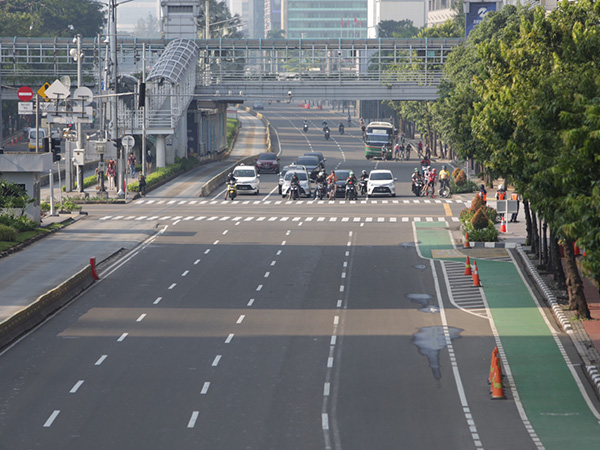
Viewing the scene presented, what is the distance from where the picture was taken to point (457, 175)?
2712 inches

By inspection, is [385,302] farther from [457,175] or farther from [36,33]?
[36,33]

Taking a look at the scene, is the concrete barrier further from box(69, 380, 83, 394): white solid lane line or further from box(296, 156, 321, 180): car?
box(296, 156, 321, 180): car

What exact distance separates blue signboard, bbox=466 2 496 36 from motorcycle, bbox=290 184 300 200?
31469 millimetres

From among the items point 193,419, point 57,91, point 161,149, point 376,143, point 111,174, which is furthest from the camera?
point 376,143

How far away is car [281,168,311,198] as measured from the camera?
6569 centimetres

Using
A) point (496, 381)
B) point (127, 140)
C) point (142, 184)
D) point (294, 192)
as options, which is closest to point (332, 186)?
point (294, 192)

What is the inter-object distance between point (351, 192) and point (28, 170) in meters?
22.6

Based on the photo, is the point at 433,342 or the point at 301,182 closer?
the point at 433,342

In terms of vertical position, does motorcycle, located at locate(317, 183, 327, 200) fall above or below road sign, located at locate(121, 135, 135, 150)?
below

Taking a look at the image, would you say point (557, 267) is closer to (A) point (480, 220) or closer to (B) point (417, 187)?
(A) point (480, 220)

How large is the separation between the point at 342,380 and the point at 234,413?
3583 mm

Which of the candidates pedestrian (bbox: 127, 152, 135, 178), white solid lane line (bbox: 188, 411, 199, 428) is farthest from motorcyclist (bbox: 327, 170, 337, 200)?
white solid lane line (bbox: 188, 411, 199, 428)

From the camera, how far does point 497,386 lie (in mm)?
22172

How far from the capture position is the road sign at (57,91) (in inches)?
2255
